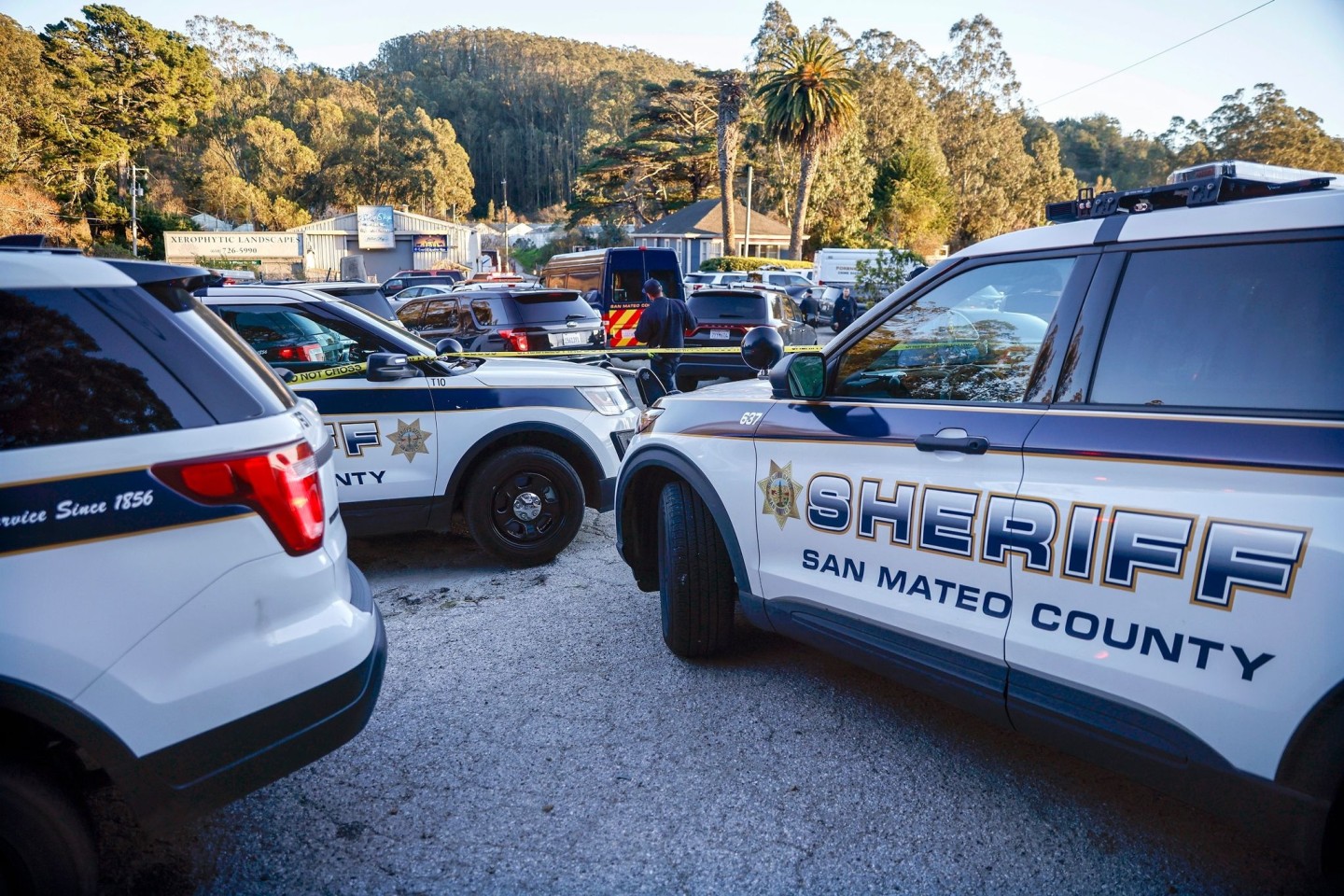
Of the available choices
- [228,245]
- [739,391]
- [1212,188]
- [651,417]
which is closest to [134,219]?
[228,245]

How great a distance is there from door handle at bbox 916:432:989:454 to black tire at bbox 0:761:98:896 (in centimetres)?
242

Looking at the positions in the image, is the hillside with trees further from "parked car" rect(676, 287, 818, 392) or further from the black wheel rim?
the black wheel rim

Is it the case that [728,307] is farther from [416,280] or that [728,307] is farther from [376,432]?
[416,280]

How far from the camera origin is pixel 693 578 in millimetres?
3887

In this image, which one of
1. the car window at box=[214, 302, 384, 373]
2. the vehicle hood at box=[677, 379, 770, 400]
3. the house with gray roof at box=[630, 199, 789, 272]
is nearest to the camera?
the vehicle hood at box=[677, 379, 770, 400]

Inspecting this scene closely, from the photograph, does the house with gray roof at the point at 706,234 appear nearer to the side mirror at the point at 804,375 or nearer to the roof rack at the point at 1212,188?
the side mirror at the point at 804,375

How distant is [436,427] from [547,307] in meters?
6.57

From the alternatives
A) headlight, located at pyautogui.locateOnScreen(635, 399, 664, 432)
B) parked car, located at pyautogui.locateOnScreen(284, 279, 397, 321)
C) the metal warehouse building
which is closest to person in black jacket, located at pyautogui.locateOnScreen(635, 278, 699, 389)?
parked car, located at pyautogui.locateOnScreen(284, 279, 397, 321)

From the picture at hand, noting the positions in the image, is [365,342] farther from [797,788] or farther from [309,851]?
[797,788]

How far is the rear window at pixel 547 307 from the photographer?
1144cm

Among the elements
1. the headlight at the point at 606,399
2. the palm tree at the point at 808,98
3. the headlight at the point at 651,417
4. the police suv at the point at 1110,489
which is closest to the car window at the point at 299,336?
the headlight at the point at 606,399

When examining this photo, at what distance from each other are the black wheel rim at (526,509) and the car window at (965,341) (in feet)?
8.54

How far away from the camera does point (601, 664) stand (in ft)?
13.5

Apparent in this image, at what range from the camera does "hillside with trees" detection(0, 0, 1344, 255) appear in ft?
145
